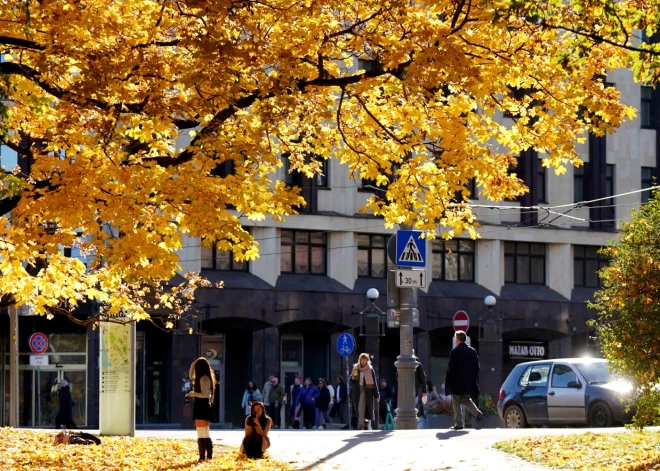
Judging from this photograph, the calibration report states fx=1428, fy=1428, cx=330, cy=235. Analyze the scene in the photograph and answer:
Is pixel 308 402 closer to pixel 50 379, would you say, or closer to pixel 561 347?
pixel 50 379

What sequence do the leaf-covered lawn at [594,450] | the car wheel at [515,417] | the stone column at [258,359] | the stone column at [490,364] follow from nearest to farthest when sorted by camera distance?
the leaf-covered lawn at [594,450]
the car wheel at [515,417]
the stone column at [258,359]
the stone column at [490,364]

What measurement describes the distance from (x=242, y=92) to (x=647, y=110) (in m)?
48.2

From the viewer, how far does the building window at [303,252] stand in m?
51.9

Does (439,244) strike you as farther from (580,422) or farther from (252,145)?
(252,145)

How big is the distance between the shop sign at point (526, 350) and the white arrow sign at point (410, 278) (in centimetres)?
3134

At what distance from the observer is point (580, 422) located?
93.6ft

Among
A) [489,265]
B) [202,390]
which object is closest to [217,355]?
[489,265]

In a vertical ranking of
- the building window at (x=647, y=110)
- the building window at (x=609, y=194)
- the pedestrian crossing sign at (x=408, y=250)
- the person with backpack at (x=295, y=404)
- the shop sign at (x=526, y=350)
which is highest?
the building window at (x=647, y=110)

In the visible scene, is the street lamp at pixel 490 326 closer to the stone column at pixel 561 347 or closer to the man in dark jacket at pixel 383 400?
the stone column at pixel 561 347

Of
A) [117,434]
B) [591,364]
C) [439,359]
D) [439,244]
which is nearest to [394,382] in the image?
[439,359]

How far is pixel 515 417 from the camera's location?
98.9ft

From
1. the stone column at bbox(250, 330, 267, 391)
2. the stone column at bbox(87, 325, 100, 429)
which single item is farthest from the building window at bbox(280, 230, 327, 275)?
the stone column at bbox(87, 325, 100, 429)

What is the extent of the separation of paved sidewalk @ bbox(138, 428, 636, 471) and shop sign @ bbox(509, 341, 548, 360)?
111 ft

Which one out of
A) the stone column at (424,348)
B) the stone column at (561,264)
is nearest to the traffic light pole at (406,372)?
the stone column at (424,348)
